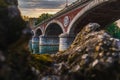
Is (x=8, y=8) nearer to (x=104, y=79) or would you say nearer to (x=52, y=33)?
(x=104, y=79)

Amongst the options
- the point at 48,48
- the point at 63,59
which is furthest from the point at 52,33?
the point at 63,59

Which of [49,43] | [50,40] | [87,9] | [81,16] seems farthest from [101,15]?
[49,43]

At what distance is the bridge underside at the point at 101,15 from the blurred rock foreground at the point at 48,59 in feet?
113

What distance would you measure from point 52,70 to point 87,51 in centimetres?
77

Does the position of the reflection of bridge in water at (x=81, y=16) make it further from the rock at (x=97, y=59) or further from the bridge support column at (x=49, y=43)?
the rock at (x=97, y=59)

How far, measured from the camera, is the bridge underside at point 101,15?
42562mm

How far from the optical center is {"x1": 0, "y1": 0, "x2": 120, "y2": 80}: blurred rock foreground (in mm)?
4180

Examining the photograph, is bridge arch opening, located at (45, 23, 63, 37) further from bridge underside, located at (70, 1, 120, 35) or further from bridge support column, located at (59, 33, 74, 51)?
bridge underside, located at (70, 1, 120, 35)

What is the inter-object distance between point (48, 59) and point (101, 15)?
42.8m

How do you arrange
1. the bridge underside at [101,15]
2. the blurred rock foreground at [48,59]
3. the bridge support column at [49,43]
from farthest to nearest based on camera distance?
1. the bridge support column at [49,43]
2. the bridge underside at [101,15]
3. the blurred rock foreground at [48,59]

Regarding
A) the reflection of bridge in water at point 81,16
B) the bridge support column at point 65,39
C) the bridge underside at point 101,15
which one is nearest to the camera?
the reflection of bridge in water at point 81,16

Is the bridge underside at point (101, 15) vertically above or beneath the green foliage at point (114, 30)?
above

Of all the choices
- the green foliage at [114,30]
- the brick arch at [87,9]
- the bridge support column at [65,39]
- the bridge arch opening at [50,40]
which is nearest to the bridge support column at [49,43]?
the bridge arch opening at [50,40]

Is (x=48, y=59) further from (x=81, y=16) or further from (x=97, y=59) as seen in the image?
(x=81, y=16)
